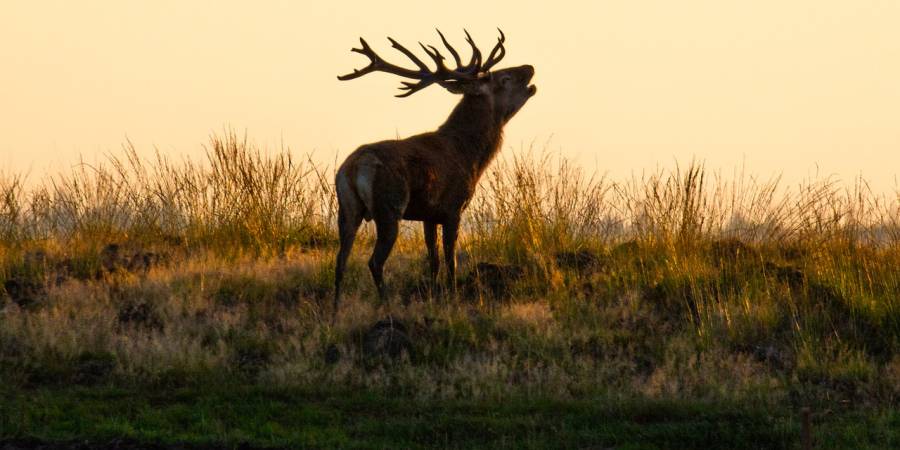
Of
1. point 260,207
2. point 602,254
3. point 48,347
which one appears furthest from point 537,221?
point 48,347

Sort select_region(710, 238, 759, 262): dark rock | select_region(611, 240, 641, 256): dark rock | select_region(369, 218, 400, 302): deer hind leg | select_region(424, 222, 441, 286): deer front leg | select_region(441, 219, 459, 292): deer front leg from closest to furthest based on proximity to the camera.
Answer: select_region(369, 218, 400, 302): deer hind leg, select_region(441, 219, 459, 292): deer front leg, select_region(424, 222, 441, 286): deer front leg, select_region(710, 238, 759, 262): dark rock, select_region(611, 240, 641, 256): dark rock

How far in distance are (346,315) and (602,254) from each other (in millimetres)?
3841

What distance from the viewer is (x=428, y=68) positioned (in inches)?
585

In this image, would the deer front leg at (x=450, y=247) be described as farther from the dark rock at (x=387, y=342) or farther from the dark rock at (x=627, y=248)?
the dark rock at (x=627, y=248)

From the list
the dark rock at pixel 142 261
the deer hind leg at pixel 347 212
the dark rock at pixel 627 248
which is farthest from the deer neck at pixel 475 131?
the dark rock at pixel 142 261

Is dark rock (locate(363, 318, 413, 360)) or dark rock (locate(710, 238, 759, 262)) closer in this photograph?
dark rock (locate(363, 318, 413, 360))

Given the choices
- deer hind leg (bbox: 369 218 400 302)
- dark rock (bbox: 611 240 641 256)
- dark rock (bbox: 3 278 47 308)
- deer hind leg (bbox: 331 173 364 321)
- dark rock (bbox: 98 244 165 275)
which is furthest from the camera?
dark rock (bbox: 611 240 641 256)

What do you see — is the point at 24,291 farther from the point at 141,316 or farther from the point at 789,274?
the point at 789,274

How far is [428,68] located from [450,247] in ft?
6.01

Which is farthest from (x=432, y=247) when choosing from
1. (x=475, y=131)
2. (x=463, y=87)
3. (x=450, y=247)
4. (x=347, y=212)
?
(x=463, y=87)

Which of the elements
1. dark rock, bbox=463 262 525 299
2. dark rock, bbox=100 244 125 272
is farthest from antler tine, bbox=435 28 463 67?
dark rock, bbox=100 244 125 272

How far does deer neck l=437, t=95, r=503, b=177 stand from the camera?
48.2ft

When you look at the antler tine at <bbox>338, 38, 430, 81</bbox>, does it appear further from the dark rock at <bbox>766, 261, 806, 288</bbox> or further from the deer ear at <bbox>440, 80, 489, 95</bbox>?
the dark rock at <bbox>766, 261, 806, 288</bbox>

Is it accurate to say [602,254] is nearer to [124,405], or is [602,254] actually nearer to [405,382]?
[405,382]
